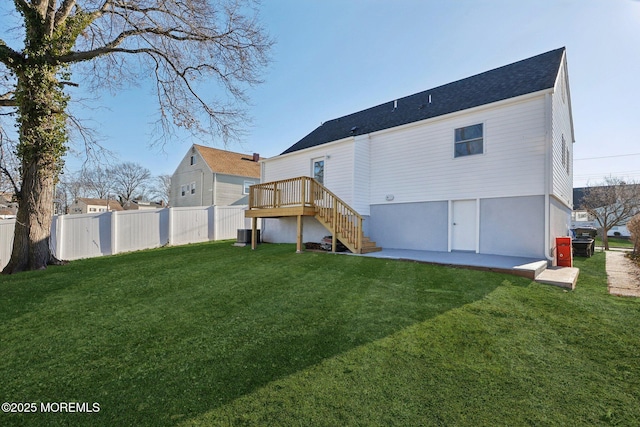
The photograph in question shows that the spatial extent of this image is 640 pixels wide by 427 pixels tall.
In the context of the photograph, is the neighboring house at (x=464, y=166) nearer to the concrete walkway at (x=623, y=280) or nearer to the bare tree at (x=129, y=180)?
the concrete walkway at (x=623, y=280)

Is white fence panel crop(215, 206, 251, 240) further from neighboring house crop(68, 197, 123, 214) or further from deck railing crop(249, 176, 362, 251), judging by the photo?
neighboring house crop(68, 197, 123, 214)

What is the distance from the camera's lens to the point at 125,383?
2350 millimetres

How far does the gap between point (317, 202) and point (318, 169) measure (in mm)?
2236

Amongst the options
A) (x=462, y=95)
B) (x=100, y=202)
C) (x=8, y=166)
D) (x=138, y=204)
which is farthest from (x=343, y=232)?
(x=100, y=202)

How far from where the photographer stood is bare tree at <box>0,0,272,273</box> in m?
6.59

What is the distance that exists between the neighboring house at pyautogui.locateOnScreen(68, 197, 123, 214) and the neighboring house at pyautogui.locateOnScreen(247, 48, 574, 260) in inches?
1467

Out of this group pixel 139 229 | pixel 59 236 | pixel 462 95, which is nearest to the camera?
pixel 59 236

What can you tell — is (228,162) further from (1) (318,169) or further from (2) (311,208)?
(2) (311,208)

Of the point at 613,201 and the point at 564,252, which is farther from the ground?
the point at 613,201

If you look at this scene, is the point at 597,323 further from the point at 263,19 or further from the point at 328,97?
the point at 328,97

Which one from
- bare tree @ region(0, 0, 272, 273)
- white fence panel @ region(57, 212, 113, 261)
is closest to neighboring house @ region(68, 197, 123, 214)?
white fence panel @ region(57, 212, 113, 261)

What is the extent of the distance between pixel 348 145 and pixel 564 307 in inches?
311

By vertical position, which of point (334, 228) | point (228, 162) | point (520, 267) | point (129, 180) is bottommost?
point (520, 267)

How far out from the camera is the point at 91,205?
123 feet
